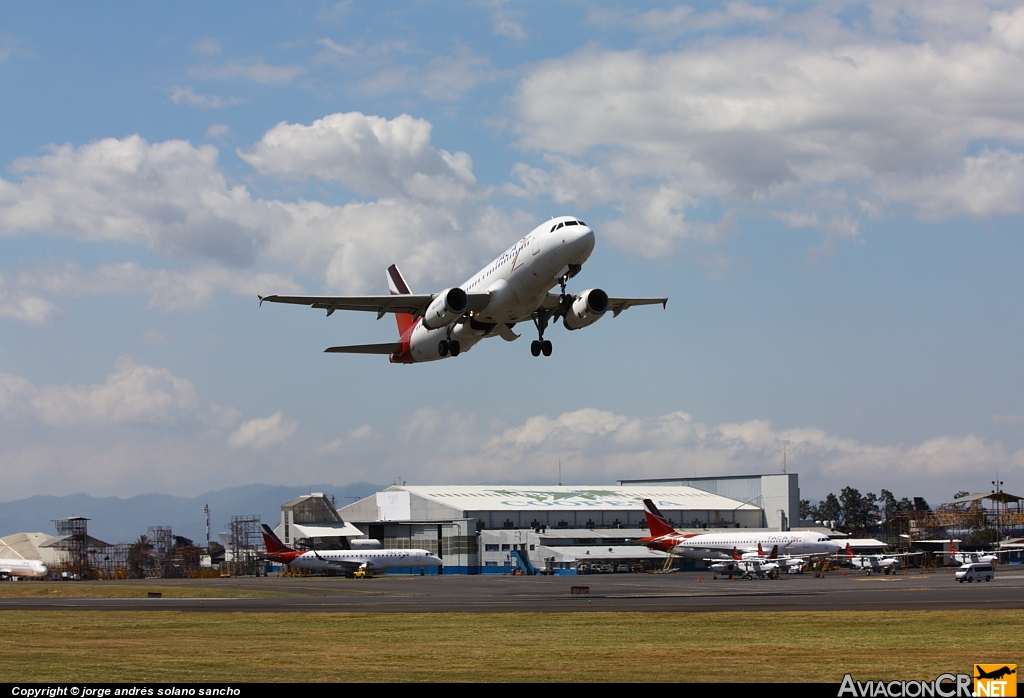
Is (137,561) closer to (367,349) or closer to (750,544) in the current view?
(750,544)

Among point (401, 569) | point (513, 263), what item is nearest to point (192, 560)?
point (401, 569)

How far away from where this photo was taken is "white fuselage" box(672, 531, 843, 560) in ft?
402

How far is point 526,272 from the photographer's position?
4600 centimetres

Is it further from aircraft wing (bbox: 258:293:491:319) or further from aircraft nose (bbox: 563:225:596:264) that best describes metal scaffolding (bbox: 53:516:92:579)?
aircraft nose (bbox: 563:225:596:264)

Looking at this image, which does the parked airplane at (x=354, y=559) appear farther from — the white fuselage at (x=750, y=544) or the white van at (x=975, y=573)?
the white van at (x=975, y=573)

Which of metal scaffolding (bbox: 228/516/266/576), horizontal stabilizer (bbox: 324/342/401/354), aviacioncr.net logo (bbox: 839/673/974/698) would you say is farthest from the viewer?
metal scaffolding (bbox: 228/516/266/576)

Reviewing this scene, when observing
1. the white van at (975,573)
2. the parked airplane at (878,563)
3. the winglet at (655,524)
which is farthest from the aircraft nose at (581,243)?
the winglet at (655,524)

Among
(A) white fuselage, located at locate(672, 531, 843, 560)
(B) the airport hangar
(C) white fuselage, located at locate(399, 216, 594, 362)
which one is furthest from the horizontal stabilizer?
(B) the airport hangar

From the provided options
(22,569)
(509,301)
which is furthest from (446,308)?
(22,569)

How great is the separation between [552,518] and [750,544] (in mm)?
42233

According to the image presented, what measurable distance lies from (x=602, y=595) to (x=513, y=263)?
107ft

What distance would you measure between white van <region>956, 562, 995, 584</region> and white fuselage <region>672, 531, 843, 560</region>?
36.0 metres

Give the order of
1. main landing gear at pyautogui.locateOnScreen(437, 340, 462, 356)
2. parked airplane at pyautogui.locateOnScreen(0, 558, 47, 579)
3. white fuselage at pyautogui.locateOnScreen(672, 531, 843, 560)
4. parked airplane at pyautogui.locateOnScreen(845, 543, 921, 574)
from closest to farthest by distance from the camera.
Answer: main landing gear at pyautogui.locateOnScreen(437, 340, 462, 356), parked airplane at pyautogui.locateOnScreen(845, 543, 921, 574), white fuselage at pyautogui.locateOnScreen(672, 531, 843, 560), parked airplane at pyautogui.locateOnScreen(0, 558, 47, 579)

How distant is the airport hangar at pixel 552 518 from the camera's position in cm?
14488
